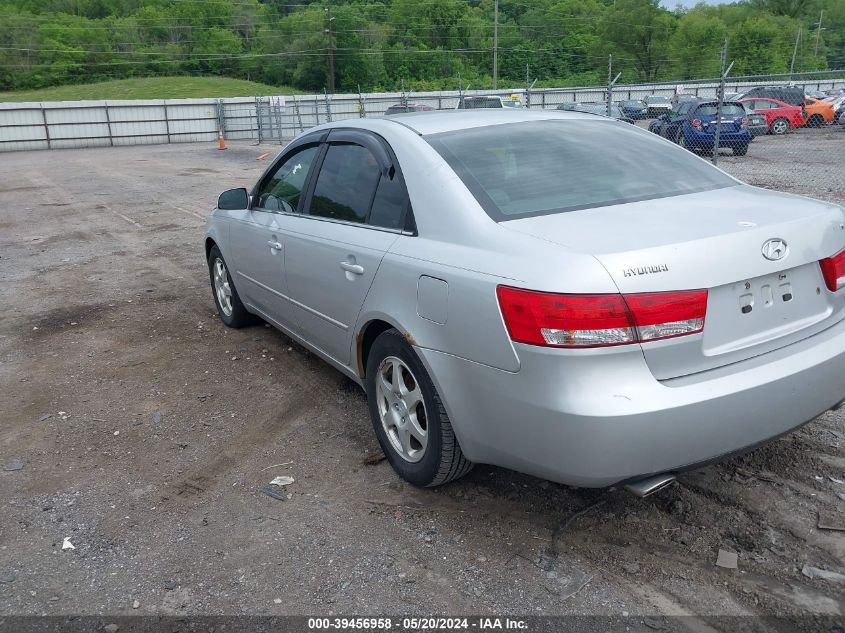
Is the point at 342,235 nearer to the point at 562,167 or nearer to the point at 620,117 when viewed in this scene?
the point at 562,167

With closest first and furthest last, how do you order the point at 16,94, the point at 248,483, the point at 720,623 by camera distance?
1. the point at 720,623
2. the point at 248,483
3. the point at 16,94

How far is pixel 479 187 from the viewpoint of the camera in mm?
3258

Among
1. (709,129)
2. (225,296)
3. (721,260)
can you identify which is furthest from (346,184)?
(709,129)

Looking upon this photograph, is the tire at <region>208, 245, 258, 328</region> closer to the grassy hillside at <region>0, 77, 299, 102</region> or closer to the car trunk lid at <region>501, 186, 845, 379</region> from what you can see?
the car trunk lid at <region>501, 186, 845, 379</region>

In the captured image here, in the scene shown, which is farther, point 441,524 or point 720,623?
point 441,524

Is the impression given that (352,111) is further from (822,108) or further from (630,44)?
(630,44)

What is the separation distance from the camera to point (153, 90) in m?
73.6

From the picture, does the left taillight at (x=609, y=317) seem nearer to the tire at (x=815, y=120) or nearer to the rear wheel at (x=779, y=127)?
the rear wheel at (x=779, y=127)

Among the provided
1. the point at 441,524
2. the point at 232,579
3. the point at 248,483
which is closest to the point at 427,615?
the point at 441,524

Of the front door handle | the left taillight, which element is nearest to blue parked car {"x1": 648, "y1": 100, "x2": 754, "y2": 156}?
the front door handle

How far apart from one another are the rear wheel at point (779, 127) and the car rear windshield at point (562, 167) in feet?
83.2

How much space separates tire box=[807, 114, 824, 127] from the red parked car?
171 cm

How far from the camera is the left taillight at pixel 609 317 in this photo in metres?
2.54

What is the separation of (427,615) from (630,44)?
90297 mm
